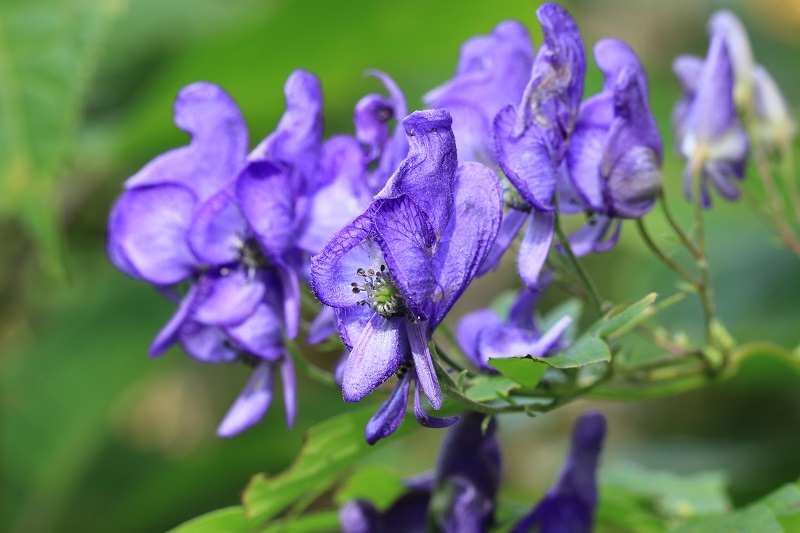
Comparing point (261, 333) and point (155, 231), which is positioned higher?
point (155, 231)

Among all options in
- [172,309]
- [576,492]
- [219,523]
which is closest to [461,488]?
[576,492]

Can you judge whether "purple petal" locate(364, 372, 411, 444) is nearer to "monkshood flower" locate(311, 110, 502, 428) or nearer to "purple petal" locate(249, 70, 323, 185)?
"monkshood flower" locate(311, 110, 502, 428)

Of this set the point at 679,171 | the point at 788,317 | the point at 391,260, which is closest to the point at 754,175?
the point at 788,317

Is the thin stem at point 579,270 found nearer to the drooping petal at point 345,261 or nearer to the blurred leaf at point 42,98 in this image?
the drooping petal at point 345,261

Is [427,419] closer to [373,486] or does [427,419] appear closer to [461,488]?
[461,488]

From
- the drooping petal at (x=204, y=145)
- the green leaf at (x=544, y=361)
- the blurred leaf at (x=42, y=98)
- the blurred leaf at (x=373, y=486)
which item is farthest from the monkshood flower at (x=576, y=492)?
the blurred leaf at (x=42, y=98)

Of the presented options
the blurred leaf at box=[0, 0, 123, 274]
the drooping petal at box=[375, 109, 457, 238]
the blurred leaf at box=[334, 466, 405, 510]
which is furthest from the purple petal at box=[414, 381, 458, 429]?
the blurred leaf at box=[0, 0, 123, 274]
